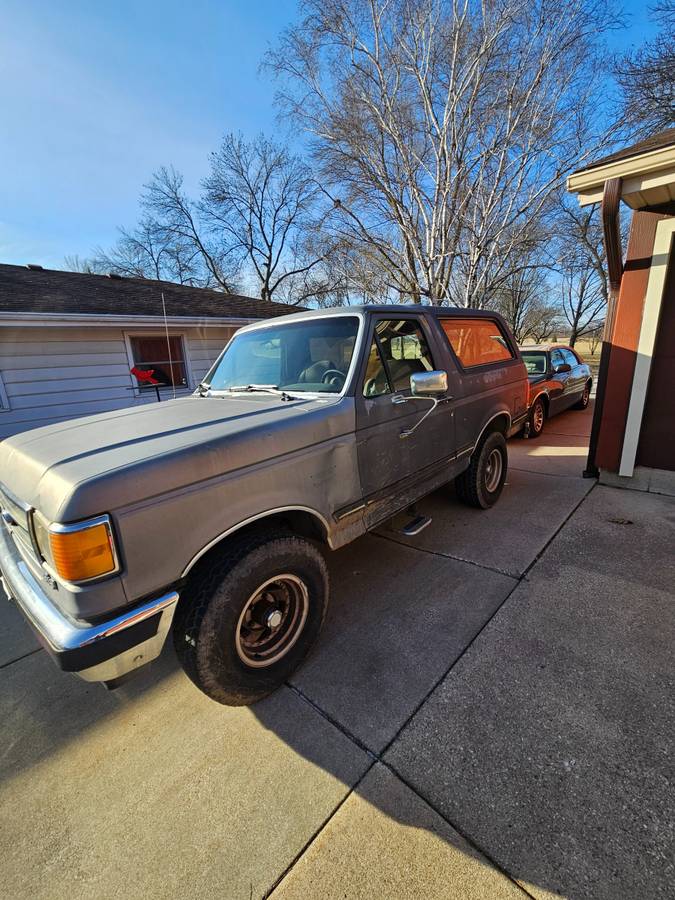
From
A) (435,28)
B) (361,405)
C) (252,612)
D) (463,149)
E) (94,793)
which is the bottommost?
(94,793)

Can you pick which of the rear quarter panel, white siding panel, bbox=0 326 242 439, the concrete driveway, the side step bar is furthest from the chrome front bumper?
white siding panel, bbox=0 326 242 439

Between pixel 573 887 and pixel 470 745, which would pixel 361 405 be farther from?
pixel 573 887

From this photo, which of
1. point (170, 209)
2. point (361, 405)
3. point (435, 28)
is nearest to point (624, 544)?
point (361, 405)

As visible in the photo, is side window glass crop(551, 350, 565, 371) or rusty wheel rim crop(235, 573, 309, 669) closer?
rusty wheel rim crop(235, 573, 309, 669)

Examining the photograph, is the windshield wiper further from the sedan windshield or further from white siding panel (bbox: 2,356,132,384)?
the sedan windshield

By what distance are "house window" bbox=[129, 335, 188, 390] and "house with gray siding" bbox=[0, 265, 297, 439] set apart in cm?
2

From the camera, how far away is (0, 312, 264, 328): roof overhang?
657 cm

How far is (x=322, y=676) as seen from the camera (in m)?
2.27

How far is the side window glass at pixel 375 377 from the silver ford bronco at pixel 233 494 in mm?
16

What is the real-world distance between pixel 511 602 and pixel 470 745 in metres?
1.16

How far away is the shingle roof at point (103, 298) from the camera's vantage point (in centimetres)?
722

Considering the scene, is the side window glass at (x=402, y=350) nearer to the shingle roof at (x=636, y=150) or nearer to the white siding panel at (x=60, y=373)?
the shingle roof at (x=636, y=150)

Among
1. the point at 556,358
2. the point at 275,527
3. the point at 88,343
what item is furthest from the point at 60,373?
the point at 556,358

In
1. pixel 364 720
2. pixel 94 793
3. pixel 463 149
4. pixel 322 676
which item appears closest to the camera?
pixel 94 793
